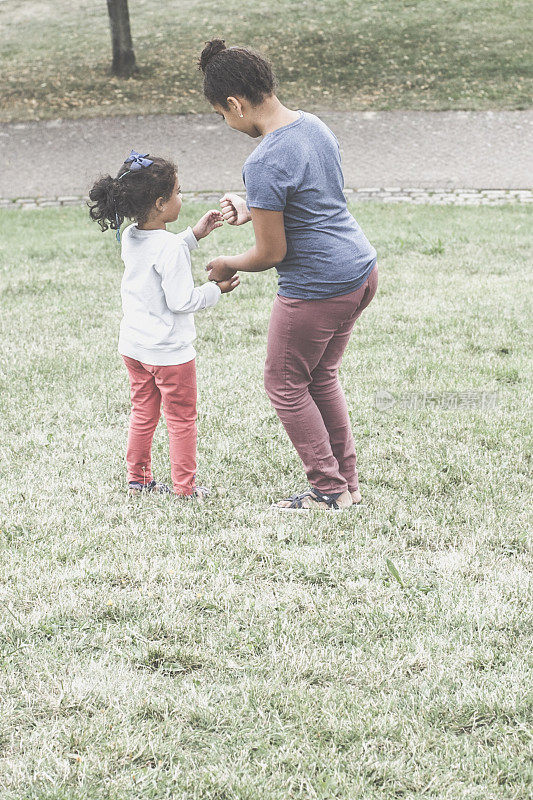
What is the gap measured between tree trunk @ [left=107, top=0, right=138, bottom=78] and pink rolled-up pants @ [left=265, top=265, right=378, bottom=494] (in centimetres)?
1362

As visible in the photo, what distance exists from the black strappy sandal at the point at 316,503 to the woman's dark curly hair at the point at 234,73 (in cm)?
161

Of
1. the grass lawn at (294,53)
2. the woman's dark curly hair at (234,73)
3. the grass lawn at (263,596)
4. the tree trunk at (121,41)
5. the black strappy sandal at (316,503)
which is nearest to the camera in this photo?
the grass lawn at (263,596)

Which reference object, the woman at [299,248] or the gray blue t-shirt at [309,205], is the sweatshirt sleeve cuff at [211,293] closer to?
the woman at [299,248]

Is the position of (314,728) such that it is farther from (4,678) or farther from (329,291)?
(329,291)

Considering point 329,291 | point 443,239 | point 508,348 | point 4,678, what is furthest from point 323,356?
point 443,239

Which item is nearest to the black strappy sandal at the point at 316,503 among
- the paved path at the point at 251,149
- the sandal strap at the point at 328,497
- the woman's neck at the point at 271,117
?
the sandal strap at the point at 328,497

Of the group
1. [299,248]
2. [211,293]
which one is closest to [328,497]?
[211,293]

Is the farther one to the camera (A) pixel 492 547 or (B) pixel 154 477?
(B) pixel 154 477

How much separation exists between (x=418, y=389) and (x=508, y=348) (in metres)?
0.91

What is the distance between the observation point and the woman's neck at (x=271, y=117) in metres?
2.83

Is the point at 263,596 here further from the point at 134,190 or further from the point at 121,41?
the point at 121,41

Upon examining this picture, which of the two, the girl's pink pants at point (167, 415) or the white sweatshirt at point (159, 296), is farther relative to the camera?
the girl's pink pants at point (167, 415)

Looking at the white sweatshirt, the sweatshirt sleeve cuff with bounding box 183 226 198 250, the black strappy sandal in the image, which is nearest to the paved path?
the sweatshirt sleeve cuff with bounding box 183 226 198 250

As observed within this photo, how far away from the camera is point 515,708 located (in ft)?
7.58
